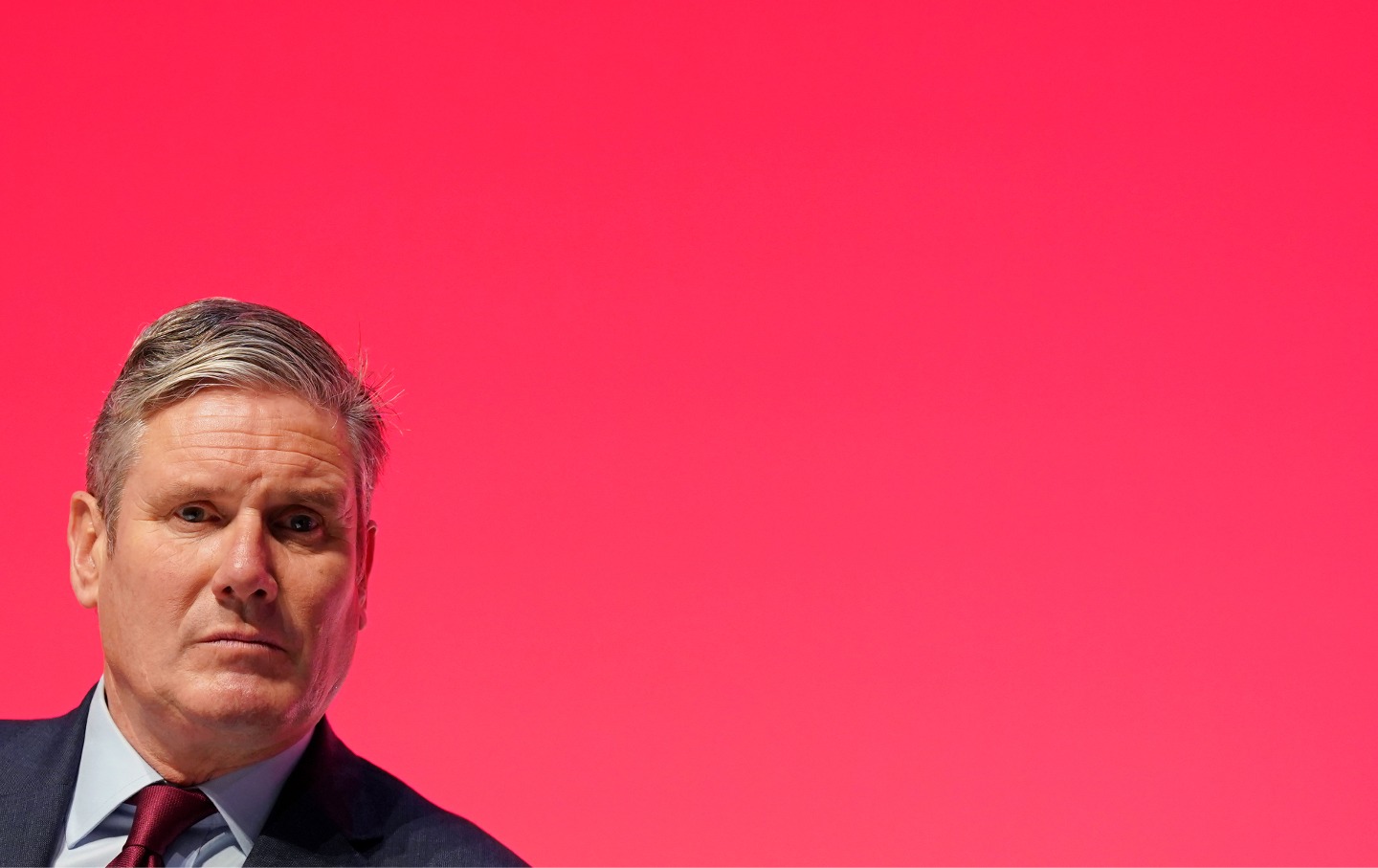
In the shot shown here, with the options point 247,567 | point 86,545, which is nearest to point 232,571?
point 247,567

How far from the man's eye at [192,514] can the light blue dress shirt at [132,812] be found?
0.75 ft

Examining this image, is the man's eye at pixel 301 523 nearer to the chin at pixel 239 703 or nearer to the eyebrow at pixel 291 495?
the eyebrow at pixel 291 495

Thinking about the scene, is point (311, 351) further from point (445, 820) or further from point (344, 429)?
point (445, 820)

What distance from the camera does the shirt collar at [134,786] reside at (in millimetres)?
1347

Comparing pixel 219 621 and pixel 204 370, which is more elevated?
pixel 204 370

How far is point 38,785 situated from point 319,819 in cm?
26

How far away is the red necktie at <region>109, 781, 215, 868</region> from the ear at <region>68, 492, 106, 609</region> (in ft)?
0.65

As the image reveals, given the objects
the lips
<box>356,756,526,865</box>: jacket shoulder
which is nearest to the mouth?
the lips

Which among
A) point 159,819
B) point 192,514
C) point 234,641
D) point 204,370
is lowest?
point 159,819

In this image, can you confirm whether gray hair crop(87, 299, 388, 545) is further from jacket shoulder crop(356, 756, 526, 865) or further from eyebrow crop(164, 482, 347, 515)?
jacket shoulder crop(356, 756, 526, 865)

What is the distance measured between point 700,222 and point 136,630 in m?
1.16

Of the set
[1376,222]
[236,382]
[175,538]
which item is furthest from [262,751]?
→ [1376,222]

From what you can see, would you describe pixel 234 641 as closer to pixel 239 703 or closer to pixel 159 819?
pixel 239 703

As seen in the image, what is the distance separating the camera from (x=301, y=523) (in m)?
1.34
